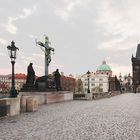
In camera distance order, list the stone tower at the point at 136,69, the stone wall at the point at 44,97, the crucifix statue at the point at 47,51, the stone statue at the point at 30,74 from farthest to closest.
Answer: the stone tower at the point at 136,69
the crucifix statue at the point at 47,51
the stone statue at the point at 30,74
the stone wall at the point at 44,97

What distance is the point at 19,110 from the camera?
18.3 meters

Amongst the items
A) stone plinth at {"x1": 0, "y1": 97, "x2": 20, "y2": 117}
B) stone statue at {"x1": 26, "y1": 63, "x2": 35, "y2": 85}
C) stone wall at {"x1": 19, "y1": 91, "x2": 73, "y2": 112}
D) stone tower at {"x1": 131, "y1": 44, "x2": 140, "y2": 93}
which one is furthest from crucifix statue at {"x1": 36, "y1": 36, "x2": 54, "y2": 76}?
stone tower at {"x1": 131, "y1": 44, "x2": 140, "y2": 93}

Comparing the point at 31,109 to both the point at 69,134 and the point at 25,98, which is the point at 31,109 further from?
the point at 69,134

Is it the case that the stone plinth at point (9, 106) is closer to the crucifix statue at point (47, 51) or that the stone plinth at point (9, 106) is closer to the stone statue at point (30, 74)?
the stone statue at point (30, 74)

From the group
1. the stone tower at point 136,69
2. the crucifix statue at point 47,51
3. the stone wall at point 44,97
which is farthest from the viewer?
the stone tower at point 136,69

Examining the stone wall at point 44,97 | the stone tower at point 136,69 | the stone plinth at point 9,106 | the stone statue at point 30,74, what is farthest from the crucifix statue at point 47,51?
the stone tower at point 136,69

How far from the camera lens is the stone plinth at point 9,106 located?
1592 centimetres

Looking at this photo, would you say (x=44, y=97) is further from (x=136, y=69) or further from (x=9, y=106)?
(x=136, y=69)

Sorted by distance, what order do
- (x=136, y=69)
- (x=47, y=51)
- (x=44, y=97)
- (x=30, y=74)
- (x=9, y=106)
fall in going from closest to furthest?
(x=9, y=106), (x=44, y=97), (x=30, y=74), (x=47, y=51), (x=136, y=69)

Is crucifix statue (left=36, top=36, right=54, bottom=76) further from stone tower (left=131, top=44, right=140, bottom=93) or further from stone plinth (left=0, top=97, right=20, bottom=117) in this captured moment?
stone tower (left=131, top=44, right=140, bottom=93)

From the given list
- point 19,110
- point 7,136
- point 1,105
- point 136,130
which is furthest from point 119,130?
point 19,110

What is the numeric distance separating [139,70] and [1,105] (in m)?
151

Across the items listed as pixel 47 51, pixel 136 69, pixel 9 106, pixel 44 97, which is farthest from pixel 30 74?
pixel 136 69

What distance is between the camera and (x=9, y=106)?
54.7 ft
